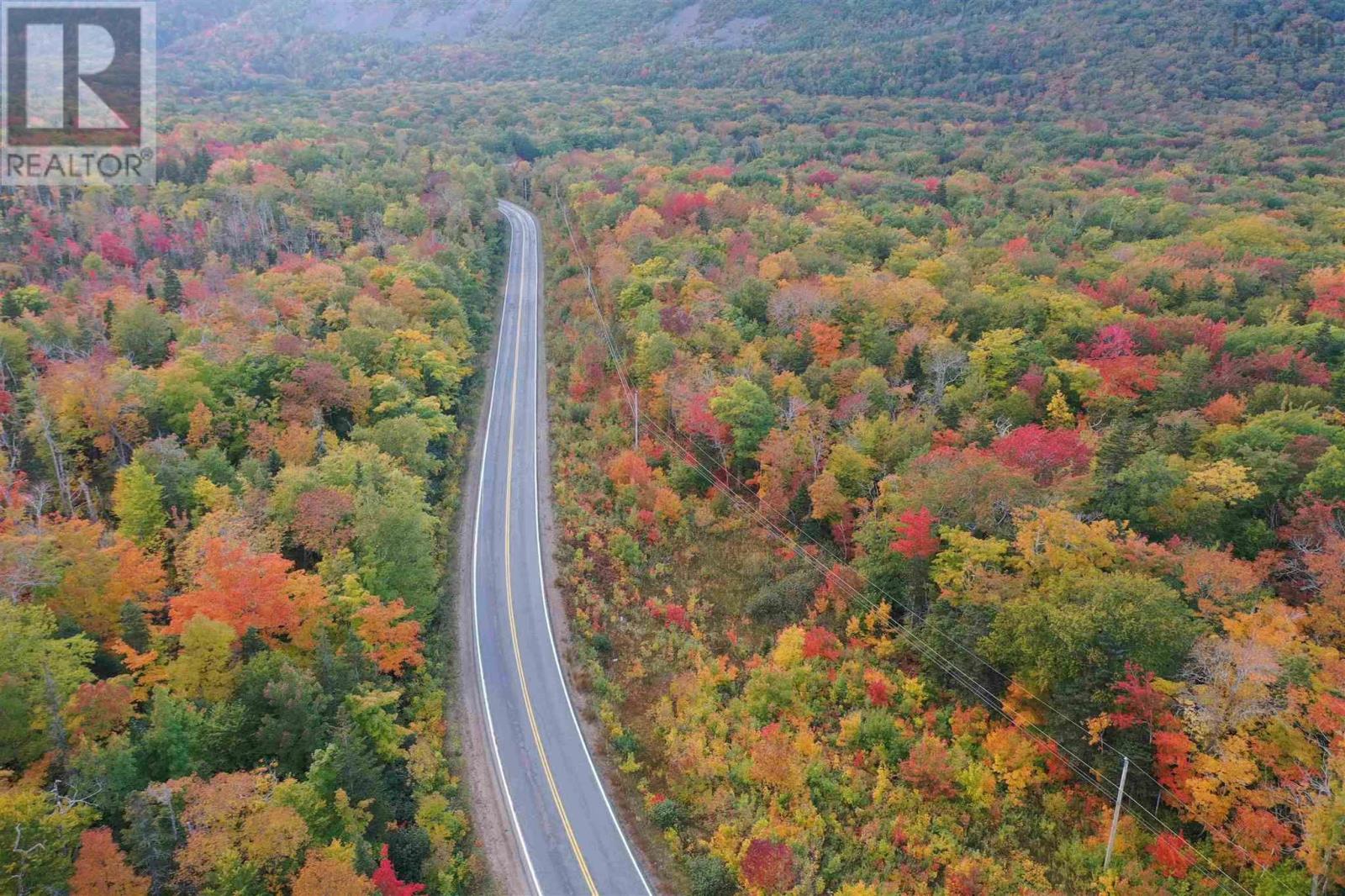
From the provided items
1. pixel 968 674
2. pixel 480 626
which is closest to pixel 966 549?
pixel 968 674

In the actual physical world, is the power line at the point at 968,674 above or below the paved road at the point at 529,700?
above

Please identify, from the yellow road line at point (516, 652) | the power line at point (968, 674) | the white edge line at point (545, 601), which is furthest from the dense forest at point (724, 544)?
the yellow road line at point (516, 652)

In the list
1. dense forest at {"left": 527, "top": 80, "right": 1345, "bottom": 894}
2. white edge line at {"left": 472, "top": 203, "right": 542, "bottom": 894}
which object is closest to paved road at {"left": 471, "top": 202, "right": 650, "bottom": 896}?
white edge line at {"left": 472, "top": 203, "right": 542, "bottom": 894}

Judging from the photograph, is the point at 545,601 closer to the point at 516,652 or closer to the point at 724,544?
the point at 516,652

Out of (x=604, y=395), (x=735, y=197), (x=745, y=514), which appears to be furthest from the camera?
(x=735, y=197)

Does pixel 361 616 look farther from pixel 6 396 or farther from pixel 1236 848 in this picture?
pixel 1236 848

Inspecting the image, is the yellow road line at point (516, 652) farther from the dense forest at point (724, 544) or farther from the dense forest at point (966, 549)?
the dense forest at point (966, 549)

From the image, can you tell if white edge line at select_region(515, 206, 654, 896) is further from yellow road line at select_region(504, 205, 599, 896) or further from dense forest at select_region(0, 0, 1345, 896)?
yellow road line at select_region(504, 205, 599, 896)

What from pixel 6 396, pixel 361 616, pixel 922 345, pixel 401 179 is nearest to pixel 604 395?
pixel 922 345
